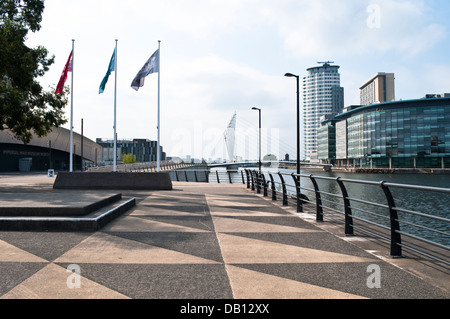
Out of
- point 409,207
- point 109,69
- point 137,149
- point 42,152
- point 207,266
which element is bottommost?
point 409,207

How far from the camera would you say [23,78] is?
20.2 meters

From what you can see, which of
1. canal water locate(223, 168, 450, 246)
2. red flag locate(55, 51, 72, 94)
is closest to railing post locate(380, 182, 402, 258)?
canal water locate(223, 168, 450, 246)

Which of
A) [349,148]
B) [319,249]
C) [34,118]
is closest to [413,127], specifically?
[349,148]

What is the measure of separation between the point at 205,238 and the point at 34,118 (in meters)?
22.2

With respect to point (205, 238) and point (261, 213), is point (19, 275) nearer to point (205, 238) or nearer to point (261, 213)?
point (205, 238)

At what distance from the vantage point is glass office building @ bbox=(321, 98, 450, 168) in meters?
103

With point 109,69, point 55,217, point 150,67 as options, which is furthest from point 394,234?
point 109,69

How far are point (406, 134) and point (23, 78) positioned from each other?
110501 millimetres

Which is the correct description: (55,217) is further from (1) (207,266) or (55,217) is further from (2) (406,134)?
(2) (406,134)

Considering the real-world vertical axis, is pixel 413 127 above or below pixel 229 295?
above

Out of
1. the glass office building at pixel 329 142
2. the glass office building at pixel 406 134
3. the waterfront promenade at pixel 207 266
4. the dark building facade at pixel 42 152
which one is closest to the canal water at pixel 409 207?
the waterfront promenade at pixel 207 266

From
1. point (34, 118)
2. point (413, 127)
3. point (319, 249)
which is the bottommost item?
point (319, 249)

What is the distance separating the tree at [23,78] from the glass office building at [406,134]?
105111mm

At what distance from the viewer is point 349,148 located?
130m
